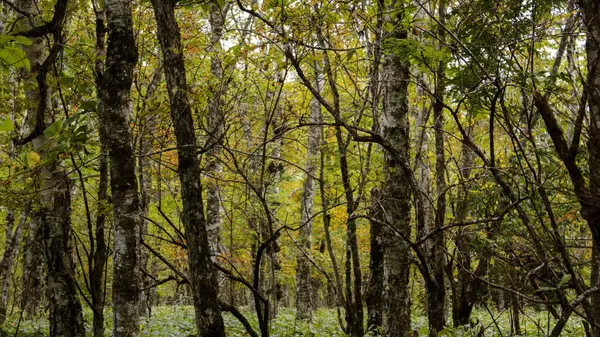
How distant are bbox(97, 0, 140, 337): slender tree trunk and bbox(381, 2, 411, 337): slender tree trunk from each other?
100 inches

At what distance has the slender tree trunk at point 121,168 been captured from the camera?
14.2 ft

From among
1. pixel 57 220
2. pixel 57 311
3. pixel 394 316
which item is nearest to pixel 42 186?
pixel 57 220

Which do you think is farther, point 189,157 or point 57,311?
point 57,311

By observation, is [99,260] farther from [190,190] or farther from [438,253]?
[438,253]

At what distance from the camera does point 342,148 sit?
22.3 feet

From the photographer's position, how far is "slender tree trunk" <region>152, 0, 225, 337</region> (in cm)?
421

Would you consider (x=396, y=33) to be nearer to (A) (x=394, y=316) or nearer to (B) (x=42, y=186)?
(A) (x=394, y=316)

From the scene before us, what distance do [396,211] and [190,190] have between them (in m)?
2.21

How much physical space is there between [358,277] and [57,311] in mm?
3995

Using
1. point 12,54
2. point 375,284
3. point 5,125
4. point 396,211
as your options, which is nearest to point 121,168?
point 12,54

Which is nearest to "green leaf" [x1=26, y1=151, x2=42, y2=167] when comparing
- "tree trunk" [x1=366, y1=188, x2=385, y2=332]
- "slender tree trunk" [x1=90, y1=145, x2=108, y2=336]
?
"slender tree trunk" [x1=90, y1=145, x2=108, y2=336]

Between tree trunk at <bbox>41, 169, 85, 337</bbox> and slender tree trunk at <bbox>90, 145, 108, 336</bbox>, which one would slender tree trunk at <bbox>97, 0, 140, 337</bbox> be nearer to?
slender tree trunk at <bbox>90, 145, 108, 336</bbox>

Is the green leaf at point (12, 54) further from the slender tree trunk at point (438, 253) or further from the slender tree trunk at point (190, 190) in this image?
the slender tree trunk at point (438, 253)

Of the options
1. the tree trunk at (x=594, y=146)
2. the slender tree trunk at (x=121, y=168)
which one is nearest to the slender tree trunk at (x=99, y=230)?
the slender tree trunk at (x=121, y=168)
